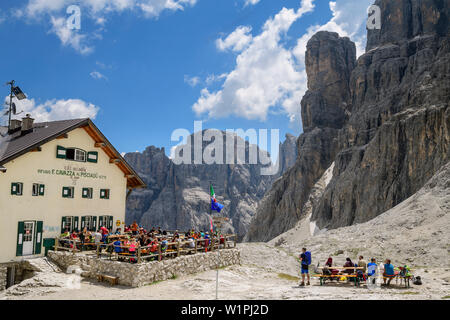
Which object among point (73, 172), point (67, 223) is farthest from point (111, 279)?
point (73, 172)

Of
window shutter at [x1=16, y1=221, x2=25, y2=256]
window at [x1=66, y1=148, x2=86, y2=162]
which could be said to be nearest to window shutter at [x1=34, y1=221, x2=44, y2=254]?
window shutter at [x1=16, y1=221, x2=25, y2=256]

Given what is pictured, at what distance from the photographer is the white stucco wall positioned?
2005 centimetres

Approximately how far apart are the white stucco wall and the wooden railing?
84.2 inches

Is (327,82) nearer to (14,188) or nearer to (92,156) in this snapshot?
(92,156)

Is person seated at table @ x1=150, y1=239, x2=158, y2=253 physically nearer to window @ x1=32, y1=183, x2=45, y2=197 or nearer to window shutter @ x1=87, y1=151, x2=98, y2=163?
window @ x1=32, y1=183, x2=45, y2=197

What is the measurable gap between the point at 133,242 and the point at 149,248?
859 mm

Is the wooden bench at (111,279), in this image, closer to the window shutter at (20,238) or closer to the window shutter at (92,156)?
the window shutter at (20,238)

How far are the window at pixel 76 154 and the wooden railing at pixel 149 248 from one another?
535 centimetres

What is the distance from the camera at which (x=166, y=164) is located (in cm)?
16588

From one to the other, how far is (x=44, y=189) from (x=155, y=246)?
8746mm

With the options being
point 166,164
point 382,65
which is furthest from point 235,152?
point 382,65

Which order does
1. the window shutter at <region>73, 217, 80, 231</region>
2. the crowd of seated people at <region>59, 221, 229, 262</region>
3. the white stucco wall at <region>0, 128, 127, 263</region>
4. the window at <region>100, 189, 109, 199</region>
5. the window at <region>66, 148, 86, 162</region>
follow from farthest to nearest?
1. the window at <region>100, 189, 109, 199</region>
2. the window at <region>66, 148, 86, 162</region>
3. the window shutter at <region>73, 217, 80, 231</region>
4. the white stucco wall at <region>0, 128, 127, 263</region>
5. the crowd of seated people at <region>59, 221, 229, 262</region>

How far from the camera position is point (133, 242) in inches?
698

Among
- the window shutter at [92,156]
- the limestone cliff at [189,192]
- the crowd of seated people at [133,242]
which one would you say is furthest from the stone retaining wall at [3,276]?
the limestone cliff at [189,192]
